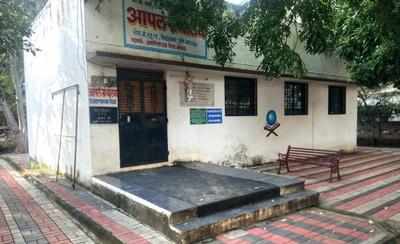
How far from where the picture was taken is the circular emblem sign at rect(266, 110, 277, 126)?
795 cm

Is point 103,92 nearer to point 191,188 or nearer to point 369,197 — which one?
point 191,188

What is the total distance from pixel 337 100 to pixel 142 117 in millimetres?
7627

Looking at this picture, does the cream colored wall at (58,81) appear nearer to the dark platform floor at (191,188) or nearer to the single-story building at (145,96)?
the single-story building at (145,96)

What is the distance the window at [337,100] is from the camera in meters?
9.88

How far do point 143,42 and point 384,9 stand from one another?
420 cm

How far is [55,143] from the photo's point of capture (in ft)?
24.1

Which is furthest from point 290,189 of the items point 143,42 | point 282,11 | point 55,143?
point 55,143

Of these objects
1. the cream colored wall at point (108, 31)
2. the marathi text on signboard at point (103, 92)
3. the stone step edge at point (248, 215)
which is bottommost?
the stone step edge at point (248, 215)

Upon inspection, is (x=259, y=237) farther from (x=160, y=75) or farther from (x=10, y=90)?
(x=10, y=90)

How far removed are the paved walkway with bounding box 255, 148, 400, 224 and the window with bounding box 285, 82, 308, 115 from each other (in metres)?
1.90

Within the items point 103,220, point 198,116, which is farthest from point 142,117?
point 103,220

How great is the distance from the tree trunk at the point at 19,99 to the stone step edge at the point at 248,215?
1216 cm

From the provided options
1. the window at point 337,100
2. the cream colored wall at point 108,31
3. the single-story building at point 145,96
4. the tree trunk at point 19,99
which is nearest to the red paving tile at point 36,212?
the single-story building at point 145,96

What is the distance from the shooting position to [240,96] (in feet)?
24.7
